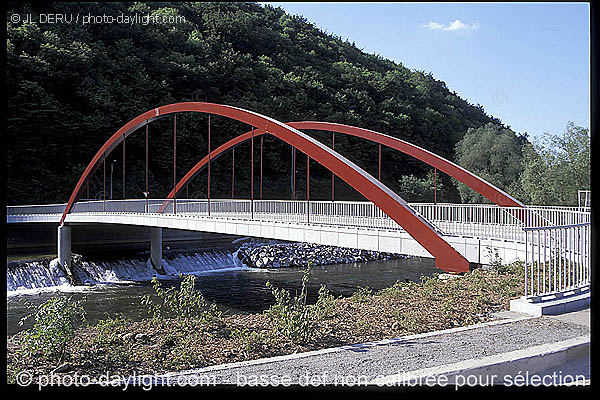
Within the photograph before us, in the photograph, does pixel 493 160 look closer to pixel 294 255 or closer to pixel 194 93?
pixel 294 255

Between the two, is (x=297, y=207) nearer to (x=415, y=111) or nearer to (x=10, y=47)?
(x=10, y=47)

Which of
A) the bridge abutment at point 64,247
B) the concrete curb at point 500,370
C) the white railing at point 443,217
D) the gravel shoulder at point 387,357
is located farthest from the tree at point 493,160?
the concrete curb at point 500,370

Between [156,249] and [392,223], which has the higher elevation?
[392,223]

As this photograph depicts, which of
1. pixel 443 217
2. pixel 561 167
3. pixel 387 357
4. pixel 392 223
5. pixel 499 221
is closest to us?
pixel 387 357

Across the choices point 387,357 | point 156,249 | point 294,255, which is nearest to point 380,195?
point 387,357

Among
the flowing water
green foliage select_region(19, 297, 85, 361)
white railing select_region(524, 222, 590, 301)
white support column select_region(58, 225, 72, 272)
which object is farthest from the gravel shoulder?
white support column select_region(58, 225, 72, 272)

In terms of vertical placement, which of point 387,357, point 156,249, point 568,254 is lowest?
point 156,249

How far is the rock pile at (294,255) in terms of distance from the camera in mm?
29031

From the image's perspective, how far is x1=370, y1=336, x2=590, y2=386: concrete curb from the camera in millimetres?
3984

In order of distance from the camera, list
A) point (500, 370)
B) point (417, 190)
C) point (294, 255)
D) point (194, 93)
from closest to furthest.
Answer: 1. point (500, 370)
2. point (294, 255)
3. point (417, 190)
4. point (194, 93)

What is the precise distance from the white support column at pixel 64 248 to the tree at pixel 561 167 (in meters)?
22.8

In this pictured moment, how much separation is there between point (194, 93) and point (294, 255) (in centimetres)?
2684

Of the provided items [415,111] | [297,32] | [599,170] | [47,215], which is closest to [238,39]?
[297,32]

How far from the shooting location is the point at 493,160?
4072cm
